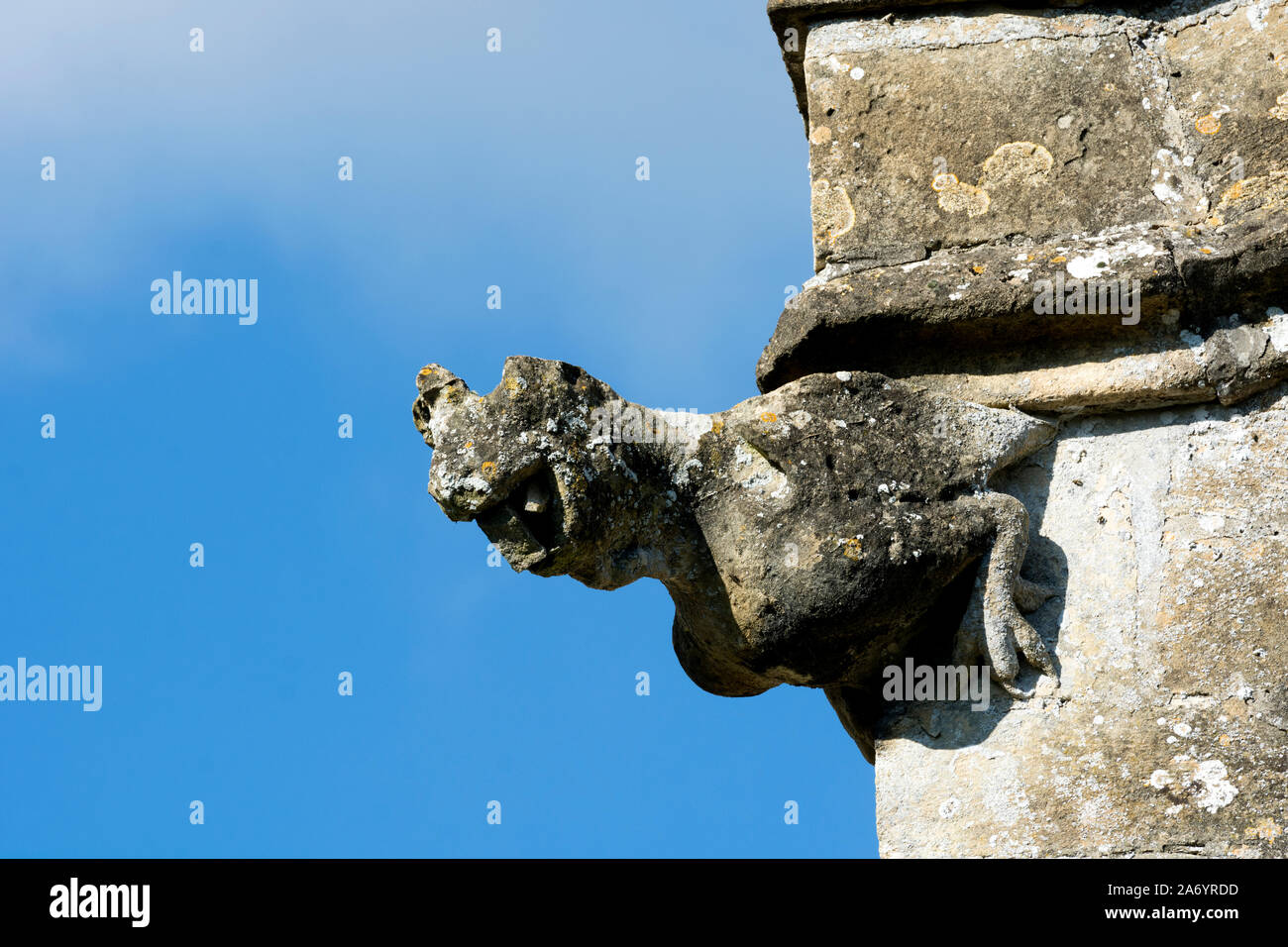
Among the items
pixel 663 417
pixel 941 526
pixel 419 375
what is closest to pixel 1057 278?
pixel 941 526

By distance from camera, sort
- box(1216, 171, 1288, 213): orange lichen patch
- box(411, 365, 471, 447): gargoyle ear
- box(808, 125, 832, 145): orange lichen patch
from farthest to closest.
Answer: box(808, 125, 832, 145): orange lichen patch
box(1216, 171, 1288, 213): orange lichen patch
box(411, 365, 471, 447): gargoyle ear

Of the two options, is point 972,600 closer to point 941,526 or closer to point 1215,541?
point 941,526

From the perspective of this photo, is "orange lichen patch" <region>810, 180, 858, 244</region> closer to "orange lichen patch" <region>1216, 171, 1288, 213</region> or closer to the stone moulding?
the stone moulding

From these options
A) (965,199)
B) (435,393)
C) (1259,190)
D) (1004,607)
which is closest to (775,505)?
(1004,607)

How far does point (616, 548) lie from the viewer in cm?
368

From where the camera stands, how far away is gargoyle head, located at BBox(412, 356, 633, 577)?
11.6 ft

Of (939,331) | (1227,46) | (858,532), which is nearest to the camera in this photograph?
(858,532)

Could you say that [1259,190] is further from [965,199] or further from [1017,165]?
[965,199]

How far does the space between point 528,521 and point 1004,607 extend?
1.02 meters

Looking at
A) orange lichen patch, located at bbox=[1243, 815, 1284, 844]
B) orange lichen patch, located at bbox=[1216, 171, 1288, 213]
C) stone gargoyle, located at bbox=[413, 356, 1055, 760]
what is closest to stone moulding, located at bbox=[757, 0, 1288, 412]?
orange lichen patch, located at bbox=[1216, 171, 1288, 213]

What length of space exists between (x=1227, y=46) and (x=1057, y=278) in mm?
862

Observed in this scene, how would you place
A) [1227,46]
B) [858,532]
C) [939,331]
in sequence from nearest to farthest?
[858,532]
[939,331]
[1227,46]

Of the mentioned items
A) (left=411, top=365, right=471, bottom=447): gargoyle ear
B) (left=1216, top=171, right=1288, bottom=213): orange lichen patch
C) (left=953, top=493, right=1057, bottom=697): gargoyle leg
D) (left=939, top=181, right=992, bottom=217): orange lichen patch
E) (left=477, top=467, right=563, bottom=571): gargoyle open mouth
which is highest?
(left=939, top=181, right=992, bottom=217): orange lichen patch

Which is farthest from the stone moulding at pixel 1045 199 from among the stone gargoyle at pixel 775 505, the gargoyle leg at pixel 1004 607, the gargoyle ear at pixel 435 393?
the gargoyle ear at pixel 435 393
